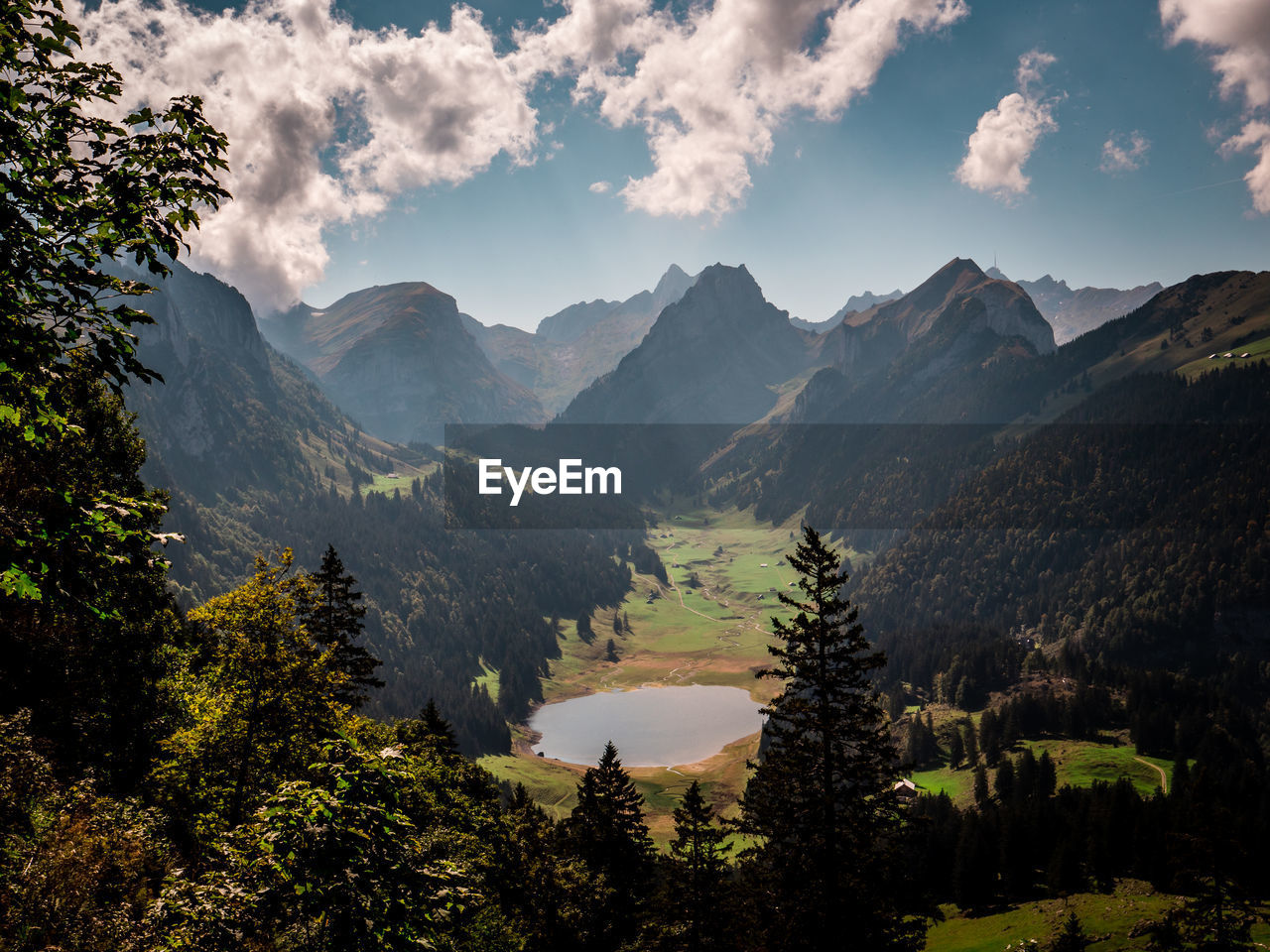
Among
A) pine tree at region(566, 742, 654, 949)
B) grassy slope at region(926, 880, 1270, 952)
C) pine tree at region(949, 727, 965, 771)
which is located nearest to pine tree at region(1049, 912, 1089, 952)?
grassy slope at region(926, 880, 1270, 952)

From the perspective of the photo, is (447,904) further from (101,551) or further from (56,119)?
(56,119)

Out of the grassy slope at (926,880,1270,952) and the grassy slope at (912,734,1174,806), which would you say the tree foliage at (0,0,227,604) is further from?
the grassy slope at (912,734,1174,806)

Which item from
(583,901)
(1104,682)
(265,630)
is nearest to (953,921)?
(583,901)

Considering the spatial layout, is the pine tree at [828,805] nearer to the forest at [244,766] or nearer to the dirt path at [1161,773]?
the forest at [244,766]

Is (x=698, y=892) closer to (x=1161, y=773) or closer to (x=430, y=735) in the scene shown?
(x=430, y=735)

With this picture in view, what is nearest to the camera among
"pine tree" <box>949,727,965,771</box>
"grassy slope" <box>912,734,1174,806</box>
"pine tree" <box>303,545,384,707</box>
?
"pine tree" <box>303,545,384,707</box>

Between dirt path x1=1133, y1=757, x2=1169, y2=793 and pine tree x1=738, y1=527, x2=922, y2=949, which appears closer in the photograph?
pine tree x1=738, y1=527, x2=922, y2=949

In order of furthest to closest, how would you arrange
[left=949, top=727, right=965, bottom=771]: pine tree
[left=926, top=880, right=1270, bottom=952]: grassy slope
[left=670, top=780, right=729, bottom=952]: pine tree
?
[left=949, top=727, right=965, bottom=771]: pine tree
[left=926, top=880, right=1270, bottom=952]: grassy slope
[left=670, top=780, right=729, bottom=952]: pine tree

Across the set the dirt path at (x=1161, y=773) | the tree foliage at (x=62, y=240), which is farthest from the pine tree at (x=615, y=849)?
the dirt path at (x=1161, y=773)

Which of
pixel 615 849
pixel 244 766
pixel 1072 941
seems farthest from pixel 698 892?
pixel 1072 941
